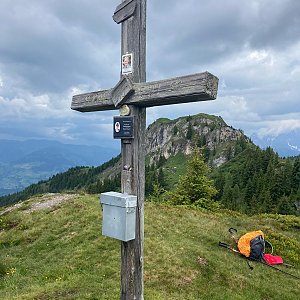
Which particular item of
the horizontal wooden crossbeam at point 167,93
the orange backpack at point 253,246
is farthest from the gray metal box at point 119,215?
the orange backpack at point 253,246

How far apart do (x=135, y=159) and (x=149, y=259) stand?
7.89m

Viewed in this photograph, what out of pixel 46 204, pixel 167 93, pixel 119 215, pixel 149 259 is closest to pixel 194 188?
pixel 46 204

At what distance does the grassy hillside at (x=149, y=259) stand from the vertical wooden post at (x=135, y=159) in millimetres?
3656

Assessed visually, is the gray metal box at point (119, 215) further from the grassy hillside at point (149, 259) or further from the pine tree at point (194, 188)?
the pine tree at point (194, 188)

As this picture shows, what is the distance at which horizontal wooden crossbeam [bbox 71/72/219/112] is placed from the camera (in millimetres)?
5035

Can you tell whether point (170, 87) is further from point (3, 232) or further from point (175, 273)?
point (3, 232)

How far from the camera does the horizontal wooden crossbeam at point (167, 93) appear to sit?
504cm

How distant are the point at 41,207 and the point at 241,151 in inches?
6370

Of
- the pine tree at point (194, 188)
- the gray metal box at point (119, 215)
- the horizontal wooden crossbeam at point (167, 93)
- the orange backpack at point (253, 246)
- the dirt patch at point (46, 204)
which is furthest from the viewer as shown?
the pine tree at point (194, 188)

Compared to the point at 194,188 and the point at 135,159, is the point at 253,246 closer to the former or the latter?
the point at 135,159

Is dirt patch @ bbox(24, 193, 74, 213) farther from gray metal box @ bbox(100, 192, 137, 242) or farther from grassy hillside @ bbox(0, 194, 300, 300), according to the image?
gray metal box @ bbox(100, 192, 137, 242)

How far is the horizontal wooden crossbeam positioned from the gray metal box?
5.95ft

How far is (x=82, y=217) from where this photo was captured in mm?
18953

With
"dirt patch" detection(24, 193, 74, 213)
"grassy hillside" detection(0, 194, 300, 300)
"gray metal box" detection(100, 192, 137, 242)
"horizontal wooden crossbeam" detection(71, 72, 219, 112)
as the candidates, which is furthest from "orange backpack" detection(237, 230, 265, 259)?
"dirt patch" detection(24, 193, 74, 213)
